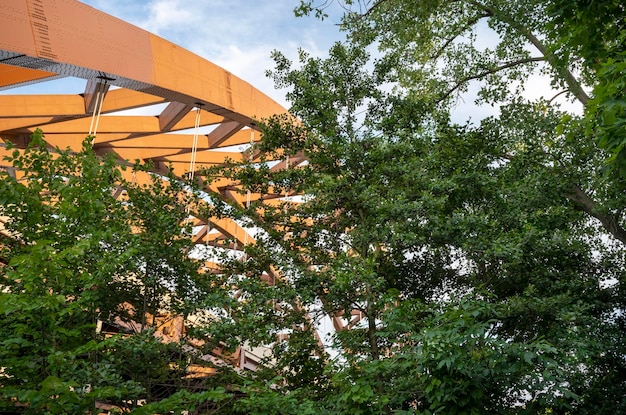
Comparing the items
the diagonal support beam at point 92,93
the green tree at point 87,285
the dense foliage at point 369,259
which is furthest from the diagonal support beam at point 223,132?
the green tree at point 87,285

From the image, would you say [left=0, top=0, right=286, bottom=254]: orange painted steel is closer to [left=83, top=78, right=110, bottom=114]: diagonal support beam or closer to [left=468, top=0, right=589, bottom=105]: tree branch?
[left=83, top=78, right=110, bottom=114]: diagonal support beam

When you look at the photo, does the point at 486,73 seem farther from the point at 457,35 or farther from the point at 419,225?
the point at 419,225

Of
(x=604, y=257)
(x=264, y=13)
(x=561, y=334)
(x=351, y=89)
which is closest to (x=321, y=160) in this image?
(x=351, y=89)

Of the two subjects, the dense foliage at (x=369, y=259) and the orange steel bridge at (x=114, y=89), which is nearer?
the dense foliage at (x=369, y=259)

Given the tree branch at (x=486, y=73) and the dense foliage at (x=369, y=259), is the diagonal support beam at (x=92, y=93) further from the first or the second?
the tree branch at (x=486, y=73)

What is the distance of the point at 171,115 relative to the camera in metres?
15.0

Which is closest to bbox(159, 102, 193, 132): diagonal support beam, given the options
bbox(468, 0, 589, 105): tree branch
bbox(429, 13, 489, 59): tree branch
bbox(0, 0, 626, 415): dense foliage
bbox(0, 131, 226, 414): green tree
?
bbox(0, 0, 626, 415): dense foliage

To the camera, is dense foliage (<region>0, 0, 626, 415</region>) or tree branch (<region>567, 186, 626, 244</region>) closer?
dense foliage (<region>0, 0, 626, 415</region>)

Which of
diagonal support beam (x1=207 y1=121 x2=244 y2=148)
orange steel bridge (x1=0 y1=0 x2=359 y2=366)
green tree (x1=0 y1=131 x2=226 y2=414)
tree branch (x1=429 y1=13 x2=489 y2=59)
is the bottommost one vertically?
green tree (x1=0 y1=131 x2=226 y2=414)

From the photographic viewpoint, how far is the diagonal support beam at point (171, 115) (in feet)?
48.0

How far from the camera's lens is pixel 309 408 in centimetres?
625

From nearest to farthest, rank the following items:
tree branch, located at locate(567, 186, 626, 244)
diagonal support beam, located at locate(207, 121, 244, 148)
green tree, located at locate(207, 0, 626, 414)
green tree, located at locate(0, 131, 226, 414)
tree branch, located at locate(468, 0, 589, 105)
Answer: green tree, located at locate(0, 131, 226, 414) < green tree, located at locate(207, 0, 626, 414) < tree branch, located at locate(567, 186, 626, 244) < tree branch, located at locate(468, 0, 589, 105) < diagonal support beam, located at locate(207, 121, 244, 148)

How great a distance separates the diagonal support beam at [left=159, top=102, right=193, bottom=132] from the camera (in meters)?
14.6

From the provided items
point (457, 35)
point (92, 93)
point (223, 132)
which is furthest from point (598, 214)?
point (92, 93)
